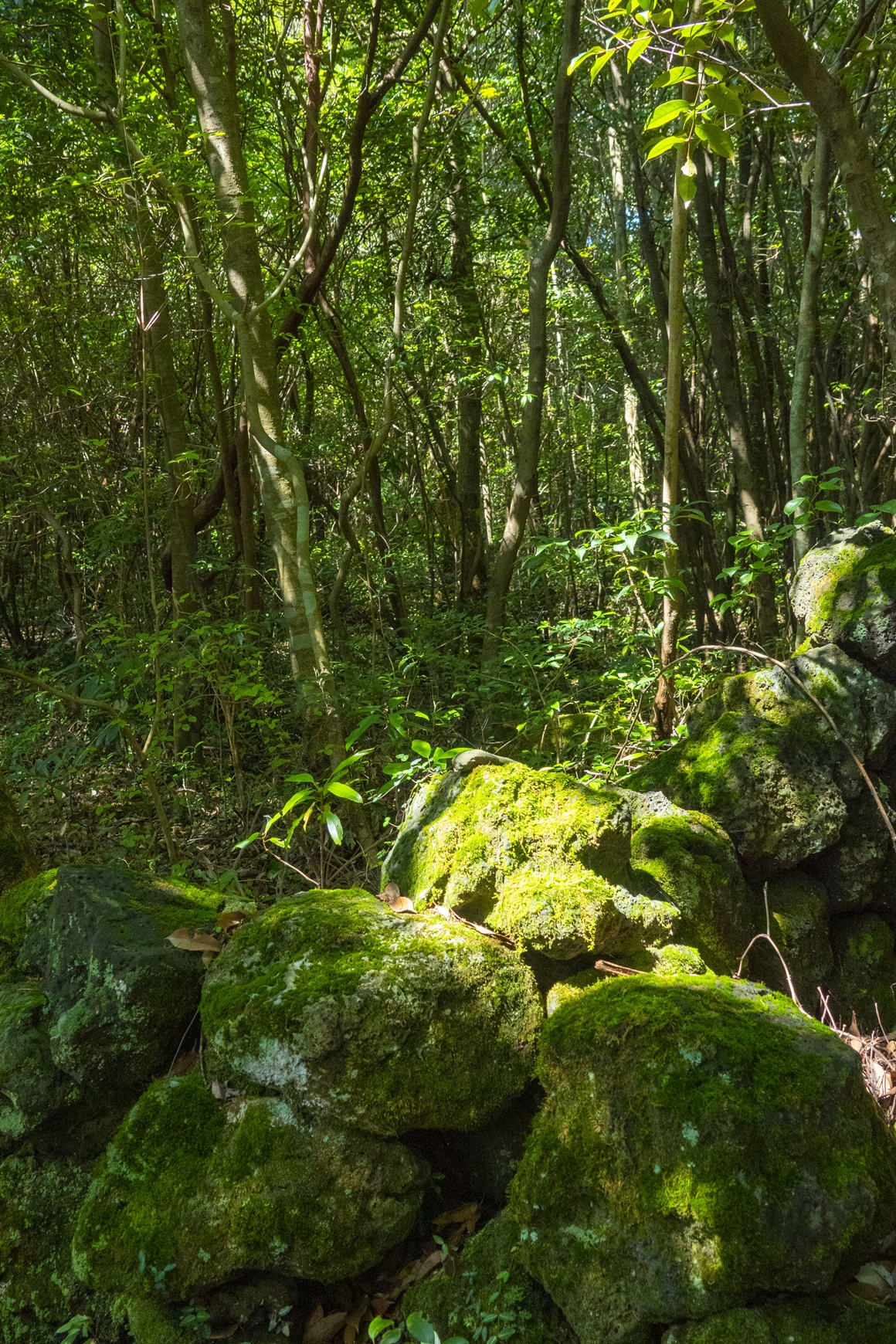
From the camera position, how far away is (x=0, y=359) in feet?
23.9

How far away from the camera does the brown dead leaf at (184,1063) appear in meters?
2.53

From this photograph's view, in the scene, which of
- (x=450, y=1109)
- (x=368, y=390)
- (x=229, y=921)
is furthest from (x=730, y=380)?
(x=450, y=1109)

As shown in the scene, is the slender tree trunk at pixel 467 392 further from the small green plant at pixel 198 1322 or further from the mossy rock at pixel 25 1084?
the small green plant at pixel 198 1322

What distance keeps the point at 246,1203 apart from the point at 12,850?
69.5 inches

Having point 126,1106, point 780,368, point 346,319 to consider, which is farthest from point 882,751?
point 346,319

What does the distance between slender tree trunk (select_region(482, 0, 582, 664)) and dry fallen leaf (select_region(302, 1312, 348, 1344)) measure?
3.80 metres

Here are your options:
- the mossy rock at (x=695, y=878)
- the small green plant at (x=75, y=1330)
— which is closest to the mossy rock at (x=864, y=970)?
the mossy rock at (x=695, y=878)

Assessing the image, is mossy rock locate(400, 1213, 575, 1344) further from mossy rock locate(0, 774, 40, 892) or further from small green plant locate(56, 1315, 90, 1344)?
mossy rock locate(0, 774, 40, 892)

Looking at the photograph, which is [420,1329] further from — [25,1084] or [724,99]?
[724,99]

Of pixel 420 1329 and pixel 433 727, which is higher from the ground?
pixel 433 727

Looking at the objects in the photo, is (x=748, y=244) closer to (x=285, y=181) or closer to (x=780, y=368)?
(x=780, y=368)

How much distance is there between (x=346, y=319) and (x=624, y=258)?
3.90 metres

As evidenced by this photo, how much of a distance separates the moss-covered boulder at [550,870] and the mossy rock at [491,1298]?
710 mm

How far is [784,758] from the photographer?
3383 mm
